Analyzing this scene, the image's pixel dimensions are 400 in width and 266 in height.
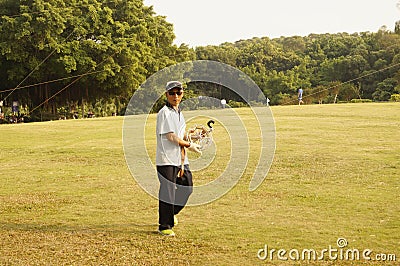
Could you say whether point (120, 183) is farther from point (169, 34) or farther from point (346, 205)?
point (169, 34)

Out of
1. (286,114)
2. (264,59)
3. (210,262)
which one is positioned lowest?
(210,262)

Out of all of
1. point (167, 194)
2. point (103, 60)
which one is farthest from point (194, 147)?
point (103, 60)

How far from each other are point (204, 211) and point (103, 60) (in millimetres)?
34639

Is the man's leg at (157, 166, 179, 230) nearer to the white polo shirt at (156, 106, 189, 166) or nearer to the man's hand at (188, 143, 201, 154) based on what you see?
the white polo shirt at (156, 106, 189, 166)

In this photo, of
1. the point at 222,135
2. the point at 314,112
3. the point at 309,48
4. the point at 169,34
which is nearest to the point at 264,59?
the point at 309,48

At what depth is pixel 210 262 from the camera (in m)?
6.20


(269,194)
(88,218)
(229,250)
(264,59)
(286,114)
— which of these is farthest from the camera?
(264,59)

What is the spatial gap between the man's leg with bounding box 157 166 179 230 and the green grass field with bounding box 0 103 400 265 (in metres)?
0.22

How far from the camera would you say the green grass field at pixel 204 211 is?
6625mm

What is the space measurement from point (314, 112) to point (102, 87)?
2051 cm

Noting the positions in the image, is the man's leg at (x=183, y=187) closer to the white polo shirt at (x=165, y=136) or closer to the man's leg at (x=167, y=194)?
the man's leg at (x=167, y=194)

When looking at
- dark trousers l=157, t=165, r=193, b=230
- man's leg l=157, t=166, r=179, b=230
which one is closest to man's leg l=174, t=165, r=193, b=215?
dark trousers l=157, t=165, r=193, b=230

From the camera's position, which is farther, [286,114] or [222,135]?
[286,114]

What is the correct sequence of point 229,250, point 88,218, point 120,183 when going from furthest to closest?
point 120,183, point 88,218, point 229,250
